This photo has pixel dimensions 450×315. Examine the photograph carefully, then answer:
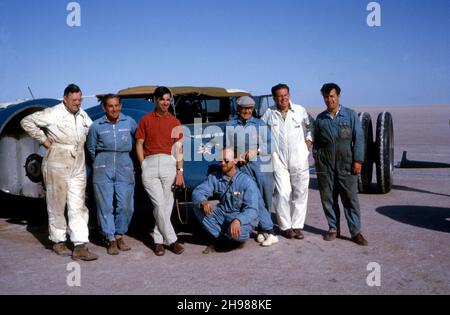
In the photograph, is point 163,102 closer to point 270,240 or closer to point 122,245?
point 122,245

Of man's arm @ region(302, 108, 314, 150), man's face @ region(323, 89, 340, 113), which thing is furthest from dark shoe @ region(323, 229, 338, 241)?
man's face @ region(323, 89, 340, 113)

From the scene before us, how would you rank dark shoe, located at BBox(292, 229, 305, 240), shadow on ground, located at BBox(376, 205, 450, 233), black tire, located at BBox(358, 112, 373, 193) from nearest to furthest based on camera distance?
1. dark shoe, located at BBox(292, 229, 305, 240)
2. shadow on ground, located at BBox(376, 205, 450, 233)
3. black tire, located at BBox(358, 112, 373, 193)

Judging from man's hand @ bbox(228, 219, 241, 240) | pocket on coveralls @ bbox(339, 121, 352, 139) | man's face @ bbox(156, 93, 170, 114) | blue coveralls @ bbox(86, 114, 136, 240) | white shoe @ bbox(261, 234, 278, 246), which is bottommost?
white shoe @ bbox(261, 234, 278, 246)

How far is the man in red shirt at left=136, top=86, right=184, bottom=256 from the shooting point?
457cm

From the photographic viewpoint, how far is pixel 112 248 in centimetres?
472

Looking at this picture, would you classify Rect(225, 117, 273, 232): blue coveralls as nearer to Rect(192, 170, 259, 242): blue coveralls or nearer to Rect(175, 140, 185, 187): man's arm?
Rect(192, 170, 259, 242): blue coveralls

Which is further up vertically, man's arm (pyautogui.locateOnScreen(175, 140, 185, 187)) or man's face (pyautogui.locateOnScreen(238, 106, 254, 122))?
man's face (pyautogui.locateOnScreen(238, 106, 254, 122))

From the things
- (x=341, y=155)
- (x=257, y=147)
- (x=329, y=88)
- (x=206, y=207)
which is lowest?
(x=206, y=207)

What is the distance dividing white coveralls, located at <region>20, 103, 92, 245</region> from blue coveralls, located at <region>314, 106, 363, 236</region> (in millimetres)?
2764

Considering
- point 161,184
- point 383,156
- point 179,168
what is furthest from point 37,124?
point 383,156

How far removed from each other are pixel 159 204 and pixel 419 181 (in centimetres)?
666

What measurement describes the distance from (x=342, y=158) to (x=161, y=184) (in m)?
2.09

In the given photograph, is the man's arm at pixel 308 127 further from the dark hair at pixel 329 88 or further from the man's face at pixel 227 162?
the man's face at pixel 227 162
